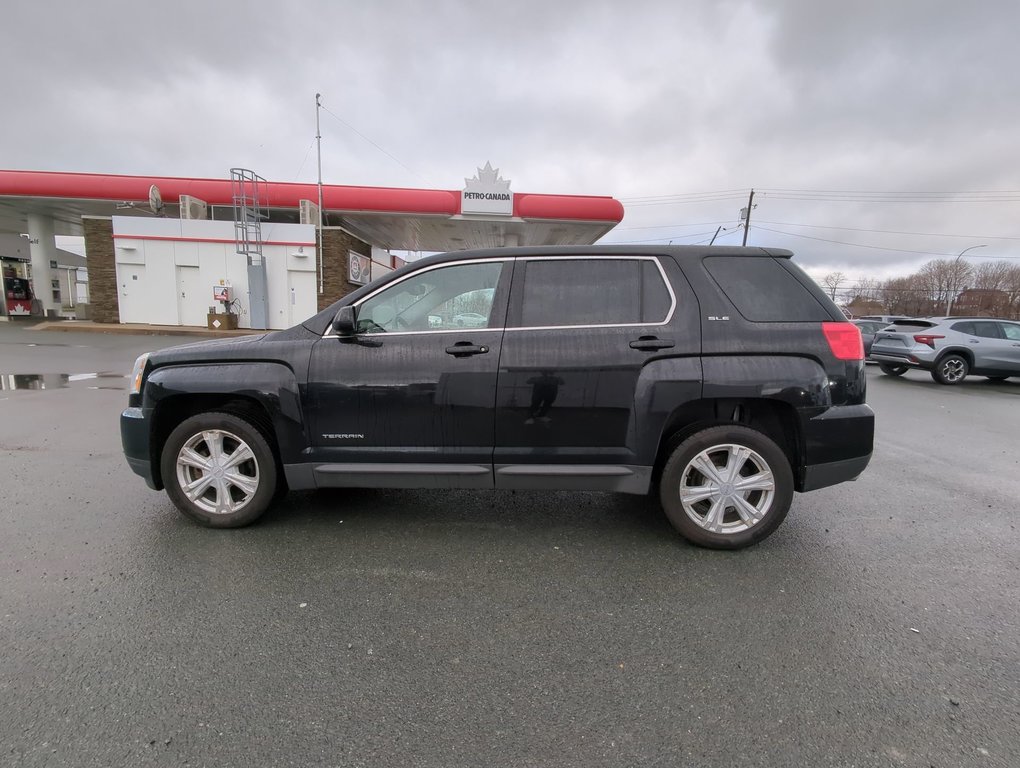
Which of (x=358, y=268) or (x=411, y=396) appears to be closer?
(x=411, y=396)

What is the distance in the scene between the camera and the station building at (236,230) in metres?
20.7

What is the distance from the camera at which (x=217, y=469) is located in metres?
3.41

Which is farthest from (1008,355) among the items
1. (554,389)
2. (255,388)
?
(255,388)

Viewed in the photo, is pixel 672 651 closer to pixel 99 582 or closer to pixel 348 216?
pixel 99 582

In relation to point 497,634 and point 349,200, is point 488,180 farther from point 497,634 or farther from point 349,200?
point 497,634

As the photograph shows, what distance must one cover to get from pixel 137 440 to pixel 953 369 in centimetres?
1551

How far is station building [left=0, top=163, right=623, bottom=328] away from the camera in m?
20.7

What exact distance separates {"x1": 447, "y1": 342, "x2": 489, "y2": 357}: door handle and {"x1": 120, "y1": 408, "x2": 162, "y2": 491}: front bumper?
2.07 meters

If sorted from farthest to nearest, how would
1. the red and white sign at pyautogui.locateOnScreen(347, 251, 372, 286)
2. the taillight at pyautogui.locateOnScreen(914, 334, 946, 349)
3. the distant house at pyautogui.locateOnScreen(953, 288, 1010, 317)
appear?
the distant house at pyautogui.locateOnScreen(953, 288, 1010, 317) → the red and white sign at pyautogui.locateOnScreen(347, 251, 372, 286) → the taillight at pyautogui.locateOnScreen(914, 334, 946, 349)

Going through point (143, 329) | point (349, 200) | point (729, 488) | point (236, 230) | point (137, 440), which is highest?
point (349, 200)

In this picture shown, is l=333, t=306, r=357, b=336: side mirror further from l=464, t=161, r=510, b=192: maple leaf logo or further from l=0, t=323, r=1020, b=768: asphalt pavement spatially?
l=464, t=161, r=510, b=192: maple leaf logo

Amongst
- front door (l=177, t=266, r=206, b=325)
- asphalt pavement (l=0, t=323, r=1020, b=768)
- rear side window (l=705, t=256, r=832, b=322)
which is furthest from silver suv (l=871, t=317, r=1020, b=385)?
front door (l=177, t=266, r=206, b=325)

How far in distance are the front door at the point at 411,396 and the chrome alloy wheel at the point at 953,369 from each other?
13367 millimetres

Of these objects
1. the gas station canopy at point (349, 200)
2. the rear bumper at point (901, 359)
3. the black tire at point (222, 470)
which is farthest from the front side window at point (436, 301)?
the gas station canopy at point (349, 200)
